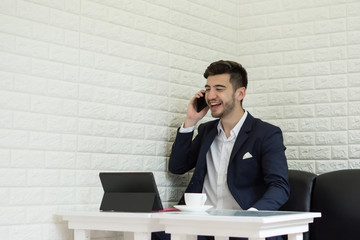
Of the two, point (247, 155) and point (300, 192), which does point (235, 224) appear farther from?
point (300, 192)

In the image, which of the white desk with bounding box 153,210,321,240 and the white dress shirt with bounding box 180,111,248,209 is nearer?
the white desk with bounding box 153,210,321,240

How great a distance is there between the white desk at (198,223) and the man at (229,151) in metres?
0.77

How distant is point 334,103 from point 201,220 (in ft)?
6.27

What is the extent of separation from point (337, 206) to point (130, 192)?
130cm

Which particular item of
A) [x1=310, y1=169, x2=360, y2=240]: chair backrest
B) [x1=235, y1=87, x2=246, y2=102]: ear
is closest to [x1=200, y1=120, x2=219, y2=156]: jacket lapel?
[x1=235, y1=87, x2=246, y2=102]: ear

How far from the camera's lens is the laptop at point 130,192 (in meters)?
2.92

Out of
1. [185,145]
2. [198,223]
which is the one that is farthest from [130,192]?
[185,145]

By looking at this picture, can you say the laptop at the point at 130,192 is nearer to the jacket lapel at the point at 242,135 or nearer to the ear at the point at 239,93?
the jacket lapel at the point at 242,135

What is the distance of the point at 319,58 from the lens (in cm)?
417

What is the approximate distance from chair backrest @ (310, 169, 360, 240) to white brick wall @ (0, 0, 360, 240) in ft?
1.30

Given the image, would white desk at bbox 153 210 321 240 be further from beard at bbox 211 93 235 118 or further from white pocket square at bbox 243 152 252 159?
beard at bbox 211 93 235 118

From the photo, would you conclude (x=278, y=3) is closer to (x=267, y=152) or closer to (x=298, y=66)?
(x=298, y=66)

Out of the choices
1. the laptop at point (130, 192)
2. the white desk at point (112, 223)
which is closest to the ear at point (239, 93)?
the laptop at point (130, 192)

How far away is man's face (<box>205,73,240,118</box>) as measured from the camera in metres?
3.76
